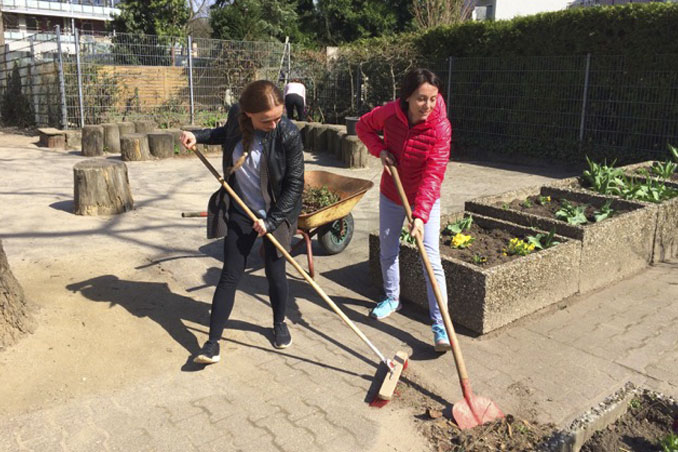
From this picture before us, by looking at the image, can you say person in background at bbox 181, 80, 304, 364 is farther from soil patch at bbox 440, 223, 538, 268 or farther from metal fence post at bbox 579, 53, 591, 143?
metal fence post at bbox 579, 53, 591, 143

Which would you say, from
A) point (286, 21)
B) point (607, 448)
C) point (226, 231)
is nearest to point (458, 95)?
point (226, 231)

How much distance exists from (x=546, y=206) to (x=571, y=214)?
578 mm

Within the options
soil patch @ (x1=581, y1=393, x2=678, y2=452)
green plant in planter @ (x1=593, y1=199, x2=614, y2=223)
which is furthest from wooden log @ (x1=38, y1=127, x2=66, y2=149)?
soil patch @ (x1=581, y1=393, x2=678, y2=452)

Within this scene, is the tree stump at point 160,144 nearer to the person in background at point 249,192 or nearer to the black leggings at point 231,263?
the person in background at point 249,192

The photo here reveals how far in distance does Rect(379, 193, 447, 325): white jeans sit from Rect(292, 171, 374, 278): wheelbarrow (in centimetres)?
64

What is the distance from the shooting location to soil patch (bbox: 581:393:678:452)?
99.2 inches

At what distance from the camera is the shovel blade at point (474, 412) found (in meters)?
2.95

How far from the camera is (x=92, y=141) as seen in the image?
1225 cm

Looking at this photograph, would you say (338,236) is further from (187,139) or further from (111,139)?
(111,139)

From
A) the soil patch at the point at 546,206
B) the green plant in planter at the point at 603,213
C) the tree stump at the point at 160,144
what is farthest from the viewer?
the tree stump at the point at 160,144

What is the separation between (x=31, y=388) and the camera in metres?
3.23

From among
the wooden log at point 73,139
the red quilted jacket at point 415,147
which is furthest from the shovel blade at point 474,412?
the wooden log at point 73,139

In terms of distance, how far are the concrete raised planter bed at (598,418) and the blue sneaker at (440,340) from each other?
1101 millimetres

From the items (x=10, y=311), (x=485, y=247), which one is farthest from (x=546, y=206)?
(x=10, y=311)
